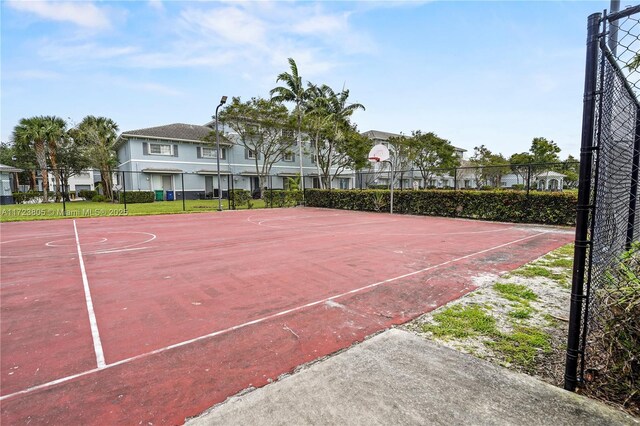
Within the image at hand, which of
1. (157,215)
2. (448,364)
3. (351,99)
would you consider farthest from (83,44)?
(351,99)

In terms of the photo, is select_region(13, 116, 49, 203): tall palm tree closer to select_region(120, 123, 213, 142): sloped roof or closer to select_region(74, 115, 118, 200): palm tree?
select_region(74, 115, 118, 200): palm tree

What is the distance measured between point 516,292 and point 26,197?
3942cm

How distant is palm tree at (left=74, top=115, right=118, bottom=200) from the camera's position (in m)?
27.9

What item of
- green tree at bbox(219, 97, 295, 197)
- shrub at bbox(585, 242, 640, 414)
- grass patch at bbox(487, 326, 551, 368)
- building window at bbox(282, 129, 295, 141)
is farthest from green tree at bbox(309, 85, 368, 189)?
shrub at bbox(585, 242, 640, 414)

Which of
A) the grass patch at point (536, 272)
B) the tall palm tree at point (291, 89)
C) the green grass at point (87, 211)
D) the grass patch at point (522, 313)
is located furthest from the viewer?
the tall palm tree at point (291, 89)

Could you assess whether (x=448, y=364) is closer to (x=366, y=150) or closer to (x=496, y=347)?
(x=496, y=347)

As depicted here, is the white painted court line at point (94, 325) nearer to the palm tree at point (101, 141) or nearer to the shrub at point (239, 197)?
the shrub at point (239, 197)

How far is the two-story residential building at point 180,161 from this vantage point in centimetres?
2672

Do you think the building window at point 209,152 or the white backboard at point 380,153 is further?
the building window at point 209,152

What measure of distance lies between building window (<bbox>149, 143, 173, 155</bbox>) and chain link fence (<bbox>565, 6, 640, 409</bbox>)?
2997 cm

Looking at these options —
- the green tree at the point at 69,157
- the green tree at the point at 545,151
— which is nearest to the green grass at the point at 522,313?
the green tree at the point at 545,151

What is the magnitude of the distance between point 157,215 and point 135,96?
1084 centimetres

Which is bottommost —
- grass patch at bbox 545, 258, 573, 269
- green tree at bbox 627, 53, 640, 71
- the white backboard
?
grass patch at bbox 545, 258, 573, 269

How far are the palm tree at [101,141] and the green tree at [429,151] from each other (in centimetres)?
2773
